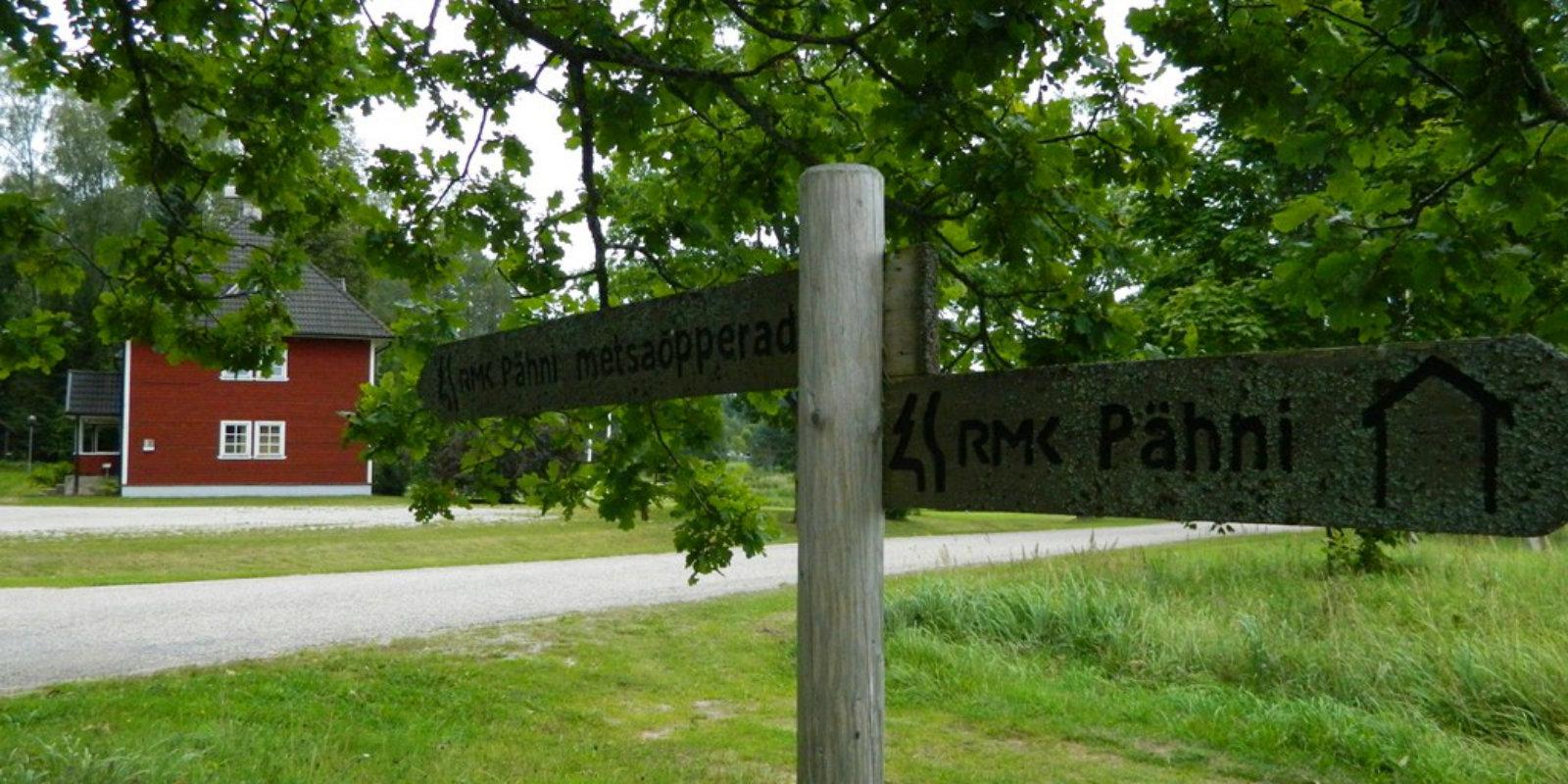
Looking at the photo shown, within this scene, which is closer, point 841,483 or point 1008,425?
point 1008,425

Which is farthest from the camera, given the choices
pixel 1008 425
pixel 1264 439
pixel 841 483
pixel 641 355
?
pixel 641 355

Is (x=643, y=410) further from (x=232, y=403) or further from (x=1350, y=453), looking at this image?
(x=232, y=403)

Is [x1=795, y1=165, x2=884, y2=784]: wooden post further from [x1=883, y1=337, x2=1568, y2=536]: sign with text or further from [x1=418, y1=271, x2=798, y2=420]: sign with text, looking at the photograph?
[x1=418, y1=271, x2=798, y2=420]: sign with text

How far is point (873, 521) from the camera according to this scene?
6.68ft

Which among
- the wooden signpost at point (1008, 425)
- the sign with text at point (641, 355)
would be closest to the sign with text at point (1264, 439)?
the wooden signpost at point (1008, 425)

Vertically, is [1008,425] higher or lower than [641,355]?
lower

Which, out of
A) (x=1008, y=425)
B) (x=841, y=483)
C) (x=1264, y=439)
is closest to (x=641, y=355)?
(x=841, y=483)

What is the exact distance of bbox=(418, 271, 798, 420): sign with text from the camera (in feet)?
7.63

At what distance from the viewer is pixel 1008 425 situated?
1.92 metres

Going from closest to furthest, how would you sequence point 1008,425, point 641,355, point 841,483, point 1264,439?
point 1264,439 < point 1008,425 < point 841,483 < point 641,355

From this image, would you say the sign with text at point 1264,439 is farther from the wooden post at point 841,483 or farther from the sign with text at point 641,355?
the sign with text at point 641,355

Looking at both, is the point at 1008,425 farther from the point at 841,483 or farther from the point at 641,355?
the point at 641,355

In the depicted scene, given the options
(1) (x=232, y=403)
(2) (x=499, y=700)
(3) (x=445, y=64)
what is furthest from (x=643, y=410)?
(1) (x=232, y=403)

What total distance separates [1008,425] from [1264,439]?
421 millimetres
